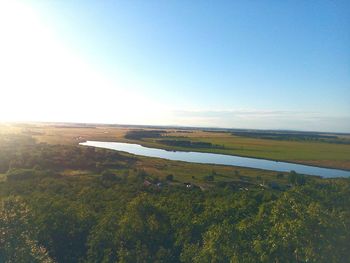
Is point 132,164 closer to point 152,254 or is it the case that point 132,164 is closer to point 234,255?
point 152,254

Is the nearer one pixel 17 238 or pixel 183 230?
pixel 17 238

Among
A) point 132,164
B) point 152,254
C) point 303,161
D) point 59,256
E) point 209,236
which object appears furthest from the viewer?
point 303,161

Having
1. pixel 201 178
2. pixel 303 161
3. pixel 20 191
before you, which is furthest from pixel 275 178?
pixel 20 191

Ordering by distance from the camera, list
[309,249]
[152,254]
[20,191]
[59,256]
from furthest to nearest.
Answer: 1. [20,191]
2. [59,256]
3. [152,254]
4. [309,249]

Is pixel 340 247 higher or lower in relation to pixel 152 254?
higher

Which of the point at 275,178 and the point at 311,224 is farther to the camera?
the point at 275,178

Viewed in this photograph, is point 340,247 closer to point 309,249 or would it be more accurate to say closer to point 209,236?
point 309,249

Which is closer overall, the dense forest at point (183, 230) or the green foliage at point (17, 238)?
the dense forest at point (183, 230)

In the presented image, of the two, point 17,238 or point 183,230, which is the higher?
point 17,238

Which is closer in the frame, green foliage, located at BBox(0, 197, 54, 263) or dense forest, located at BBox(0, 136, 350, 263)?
dense forest, located at BBox(0, 136, 350, 263)
